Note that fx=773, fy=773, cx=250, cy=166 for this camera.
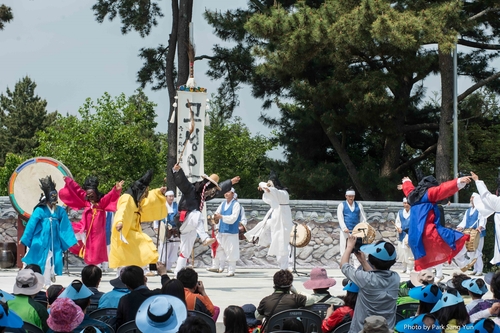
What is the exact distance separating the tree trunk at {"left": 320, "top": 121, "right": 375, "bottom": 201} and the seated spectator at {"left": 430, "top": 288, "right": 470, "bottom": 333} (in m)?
15.0

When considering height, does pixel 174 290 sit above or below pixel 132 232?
below

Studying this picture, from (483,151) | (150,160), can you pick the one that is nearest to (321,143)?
(483,151)

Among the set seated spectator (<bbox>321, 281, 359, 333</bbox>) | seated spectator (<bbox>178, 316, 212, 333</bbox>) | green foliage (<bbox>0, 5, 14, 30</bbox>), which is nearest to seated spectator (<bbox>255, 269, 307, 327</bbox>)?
seated spectator (<bbox>321, 281, 359, 333</bbox>)

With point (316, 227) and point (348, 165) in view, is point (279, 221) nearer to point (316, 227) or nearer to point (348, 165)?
point (316, 227)

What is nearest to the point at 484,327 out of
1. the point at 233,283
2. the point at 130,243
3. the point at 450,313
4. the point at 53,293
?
the point at 450,313

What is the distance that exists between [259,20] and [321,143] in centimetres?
525

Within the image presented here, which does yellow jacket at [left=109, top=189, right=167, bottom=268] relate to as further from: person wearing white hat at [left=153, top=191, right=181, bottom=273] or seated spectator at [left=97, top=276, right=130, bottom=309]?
seated spectator at [left=97, top=276, right=130, bottom=309]

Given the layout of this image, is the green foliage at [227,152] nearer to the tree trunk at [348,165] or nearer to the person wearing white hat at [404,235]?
the tree trunk at [348,165]

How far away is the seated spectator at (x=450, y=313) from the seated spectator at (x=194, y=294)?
70.9 inches

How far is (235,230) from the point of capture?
47.7 feet

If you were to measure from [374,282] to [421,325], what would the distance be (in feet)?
1.58

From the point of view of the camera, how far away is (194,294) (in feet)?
20.4

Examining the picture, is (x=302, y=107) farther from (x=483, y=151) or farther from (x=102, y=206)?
(x=102, y=206)

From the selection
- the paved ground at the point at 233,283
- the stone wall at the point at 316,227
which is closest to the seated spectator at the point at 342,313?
the paved ground at the point at 233,283
